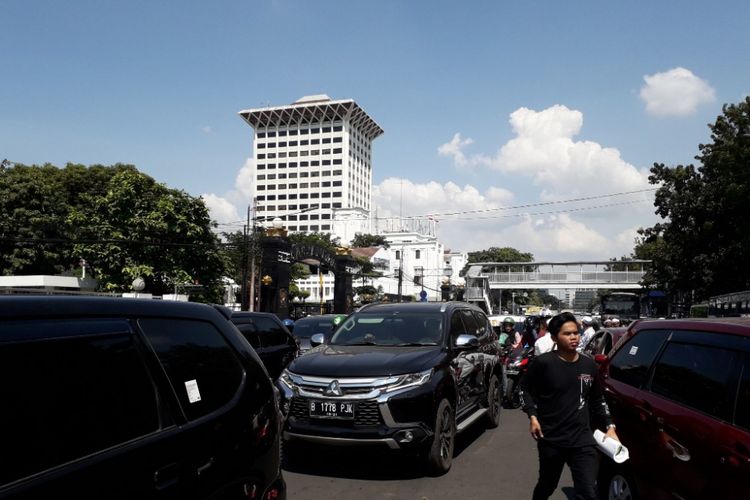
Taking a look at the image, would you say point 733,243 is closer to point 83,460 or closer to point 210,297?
point 210,297

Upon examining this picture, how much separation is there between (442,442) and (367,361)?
117 centimetres

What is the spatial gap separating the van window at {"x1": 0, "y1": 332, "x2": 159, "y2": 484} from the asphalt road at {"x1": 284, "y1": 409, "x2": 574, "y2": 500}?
3.76 m

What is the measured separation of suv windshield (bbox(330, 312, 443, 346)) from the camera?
7543 mm

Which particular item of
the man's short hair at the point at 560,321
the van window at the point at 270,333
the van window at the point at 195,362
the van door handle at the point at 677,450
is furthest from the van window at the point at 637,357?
the van window at the point at 270,333

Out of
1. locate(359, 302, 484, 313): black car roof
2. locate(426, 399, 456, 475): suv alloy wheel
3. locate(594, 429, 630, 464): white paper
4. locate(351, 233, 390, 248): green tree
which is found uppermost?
locate(351, 233, 390, 248): green tree

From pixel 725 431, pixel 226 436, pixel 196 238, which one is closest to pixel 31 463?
pixel 226 436

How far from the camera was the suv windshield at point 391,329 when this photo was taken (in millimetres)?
7543

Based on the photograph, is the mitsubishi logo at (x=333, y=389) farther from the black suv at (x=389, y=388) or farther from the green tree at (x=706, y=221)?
the green tree at (x=706, y=221)

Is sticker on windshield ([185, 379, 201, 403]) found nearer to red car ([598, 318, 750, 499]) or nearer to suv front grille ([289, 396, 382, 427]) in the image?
red car ([598, 318, 750, 499])

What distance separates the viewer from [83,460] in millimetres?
2014

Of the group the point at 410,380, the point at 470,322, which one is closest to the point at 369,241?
the point at 470,322

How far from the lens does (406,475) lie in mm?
6508

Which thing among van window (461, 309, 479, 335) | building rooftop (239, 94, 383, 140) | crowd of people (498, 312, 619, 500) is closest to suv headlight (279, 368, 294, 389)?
crowd of people (498, 312, 619, 500)

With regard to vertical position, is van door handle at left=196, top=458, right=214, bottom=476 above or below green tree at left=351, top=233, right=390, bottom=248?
below
